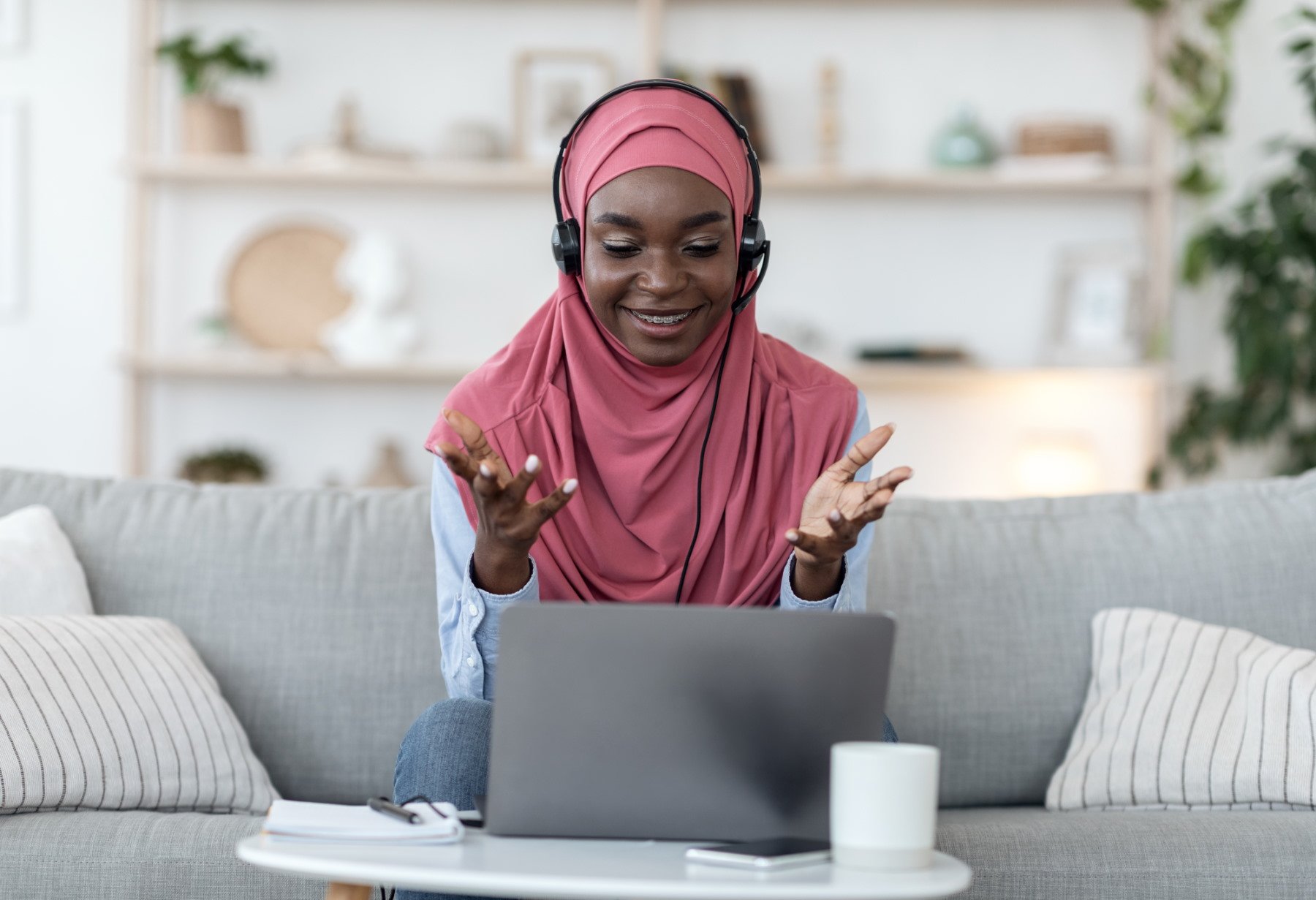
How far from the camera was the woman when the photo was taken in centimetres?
136

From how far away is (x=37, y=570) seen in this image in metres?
1.67

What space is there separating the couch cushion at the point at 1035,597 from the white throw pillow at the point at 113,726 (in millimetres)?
865

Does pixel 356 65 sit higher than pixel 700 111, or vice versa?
pixel 356 65

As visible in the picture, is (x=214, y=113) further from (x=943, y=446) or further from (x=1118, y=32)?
(x=1118, y=32)

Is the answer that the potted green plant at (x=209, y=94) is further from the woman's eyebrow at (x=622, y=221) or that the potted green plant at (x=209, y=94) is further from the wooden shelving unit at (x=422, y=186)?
the woman's eyebrow at (x=622, y=221)

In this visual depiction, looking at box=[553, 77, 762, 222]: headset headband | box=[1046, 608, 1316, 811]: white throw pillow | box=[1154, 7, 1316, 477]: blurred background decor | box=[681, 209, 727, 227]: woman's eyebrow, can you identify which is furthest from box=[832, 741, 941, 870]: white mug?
box=[1154, 7, 1316, 477]: blurred background decor

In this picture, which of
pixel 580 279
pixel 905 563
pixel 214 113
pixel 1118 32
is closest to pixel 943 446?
pixel 1118 32

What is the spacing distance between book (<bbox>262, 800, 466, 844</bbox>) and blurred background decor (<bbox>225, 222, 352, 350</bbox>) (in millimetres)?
2756

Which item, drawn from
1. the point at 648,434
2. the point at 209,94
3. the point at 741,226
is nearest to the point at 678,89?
the point at 741,226

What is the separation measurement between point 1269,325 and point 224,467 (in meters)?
2.55

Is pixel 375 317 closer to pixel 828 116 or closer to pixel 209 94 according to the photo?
pixel 209 94

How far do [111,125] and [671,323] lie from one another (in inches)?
108

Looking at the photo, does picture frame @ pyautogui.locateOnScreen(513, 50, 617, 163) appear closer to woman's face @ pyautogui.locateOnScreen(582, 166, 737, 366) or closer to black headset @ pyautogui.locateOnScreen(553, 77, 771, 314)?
black headset @ pyautogui.locateOnScreen(553, 77, 771, 314)

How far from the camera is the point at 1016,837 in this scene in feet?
4.91
